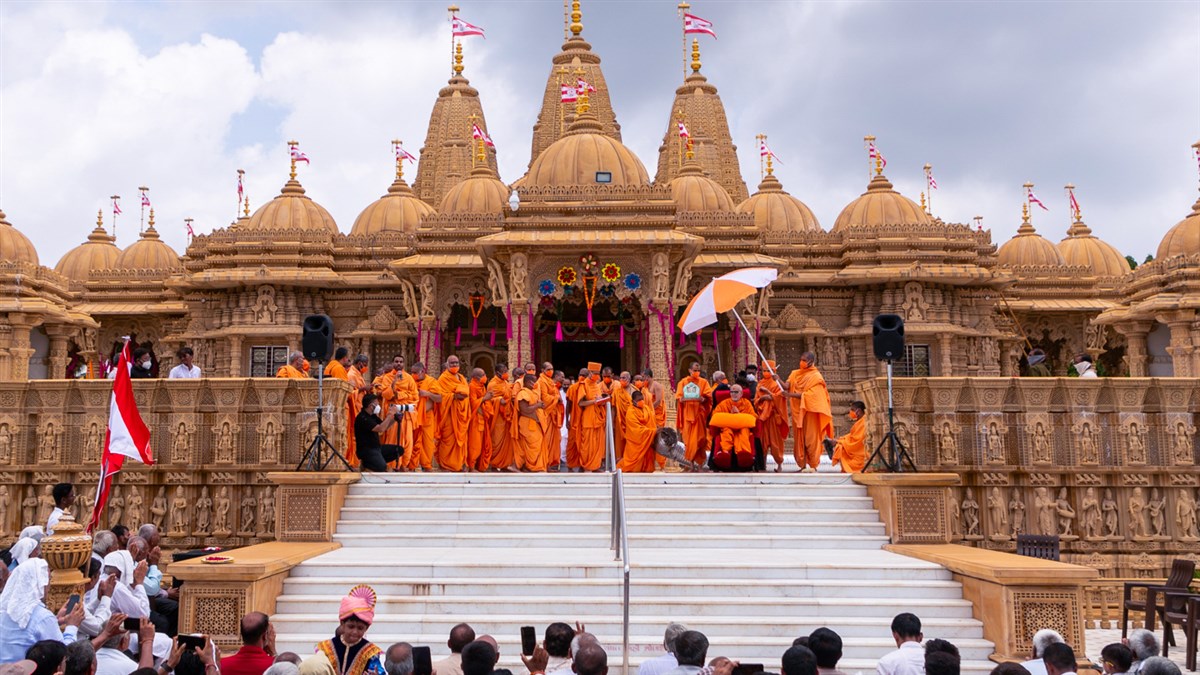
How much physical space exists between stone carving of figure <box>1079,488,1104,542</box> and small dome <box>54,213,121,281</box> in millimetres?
33060

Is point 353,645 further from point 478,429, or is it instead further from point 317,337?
point 478,429

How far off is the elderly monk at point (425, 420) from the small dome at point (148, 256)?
954 inches

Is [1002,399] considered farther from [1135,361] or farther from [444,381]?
[1135,361]

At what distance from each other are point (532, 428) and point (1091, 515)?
296 inches

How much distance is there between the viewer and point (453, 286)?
25.4m

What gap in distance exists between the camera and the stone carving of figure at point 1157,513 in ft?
45.1

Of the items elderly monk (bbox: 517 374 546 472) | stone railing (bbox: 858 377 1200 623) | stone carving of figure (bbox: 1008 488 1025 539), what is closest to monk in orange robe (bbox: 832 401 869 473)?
stone railing (bbox: 858 377 1200 623)

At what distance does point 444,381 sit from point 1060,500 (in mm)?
Result: 8498

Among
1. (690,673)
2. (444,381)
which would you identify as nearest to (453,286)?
(444,381)

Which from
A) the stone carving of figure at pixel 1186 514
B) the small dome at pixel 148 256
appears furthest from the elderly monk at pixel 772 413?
the small dome at pixel 148 256

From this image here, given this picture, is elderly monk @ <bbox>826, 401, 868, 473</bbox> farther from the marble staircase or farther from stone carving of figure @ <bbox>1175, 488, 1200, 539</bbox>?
stone carving of figure @ <bbox>1175, 488, 1200, 539</bbox>

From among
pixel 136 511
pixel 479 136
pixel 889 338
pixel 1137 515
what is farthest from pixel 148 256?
pixel 1137 515

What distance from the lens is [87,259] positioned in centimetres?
3759

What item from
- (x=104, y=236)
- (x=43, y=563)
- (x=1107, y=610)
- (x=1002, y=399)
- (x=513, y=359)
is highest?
(x=104, y=236)
